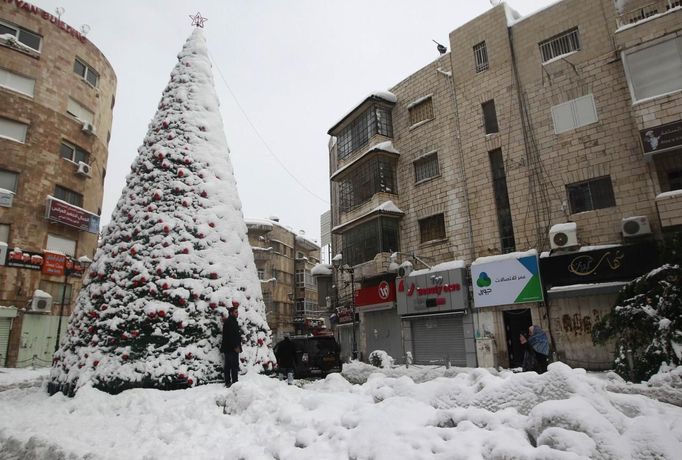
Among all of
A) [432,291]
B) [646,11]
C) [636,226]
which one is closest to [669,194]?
[636,226]

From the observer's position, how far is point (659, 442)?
9.96ft

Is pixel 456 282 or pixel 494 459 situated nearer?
pixel 494 459

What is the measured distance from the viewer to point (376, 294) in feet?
72.0

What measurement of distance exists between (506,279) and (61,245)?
76.5ft

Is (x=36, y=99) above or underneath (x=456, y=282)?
above

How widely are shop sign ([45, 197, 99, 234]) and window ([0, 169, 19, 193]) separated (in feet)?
5.40

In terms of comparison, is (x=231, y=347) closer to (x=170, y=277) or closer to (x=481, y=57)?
(x=170, y=277)

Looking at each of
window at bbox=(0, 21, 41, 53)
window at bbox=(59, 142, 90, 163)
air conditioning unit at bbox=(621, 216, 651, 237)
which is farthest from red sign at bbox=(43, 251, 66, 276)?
air conditioning unit at bbox=(621, 216, 651, 237)

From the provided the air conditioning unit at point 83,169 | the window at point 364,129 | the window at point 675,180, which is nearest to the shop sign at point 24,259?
the air conditioning unit at point 83,169

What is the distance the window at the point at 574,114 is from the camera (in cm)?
1573

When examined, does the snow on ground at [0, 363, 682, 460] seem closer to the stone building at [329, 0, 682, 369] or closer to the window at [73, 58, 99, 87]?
the stone building at [329, 0, 682, 369]

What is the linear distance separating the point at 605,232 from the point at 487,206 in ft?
15.2

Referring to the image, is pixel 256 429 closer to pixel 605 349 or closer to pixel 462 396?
pixel 462 396

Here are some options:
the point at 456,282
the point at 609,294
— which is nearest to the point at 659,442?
the point at 609,294
